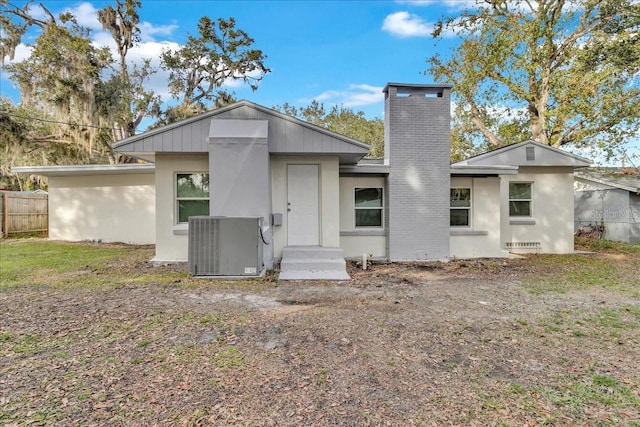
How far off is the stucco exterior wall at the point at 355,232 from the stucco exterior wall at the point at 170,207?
11.9 ft

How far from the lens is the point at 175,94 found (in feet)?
64.6

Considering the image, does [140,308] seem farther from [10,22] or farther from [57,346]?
[10,22]

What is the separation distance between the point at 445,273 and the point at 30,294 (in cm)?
768

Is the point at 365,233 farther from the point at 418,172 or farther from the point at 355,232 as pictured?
the point at 418,172

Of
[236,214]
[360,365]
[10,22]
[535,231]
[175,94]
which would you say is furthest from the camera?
[175,94]

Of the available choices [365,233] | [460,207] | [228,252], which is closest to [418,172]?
[460,207]

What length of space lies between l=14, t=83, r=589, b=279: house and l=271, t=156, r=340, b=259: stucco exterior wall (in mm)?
24

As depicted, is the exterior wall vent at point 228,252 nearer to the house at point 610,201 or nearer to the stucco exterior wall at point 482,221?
the stucco exterior wall at point 482,221

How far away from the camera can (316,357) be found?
11.3 feet

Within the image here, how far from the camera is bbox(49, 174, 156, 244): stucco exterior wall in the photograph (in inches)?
520

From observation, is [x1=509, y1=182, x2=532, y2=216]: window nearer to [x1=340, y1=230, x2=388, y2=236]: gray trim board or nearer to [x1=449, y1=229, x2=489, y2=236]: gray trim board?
[x1=449, y1=229, x2=489, y2=236]: gray trim board

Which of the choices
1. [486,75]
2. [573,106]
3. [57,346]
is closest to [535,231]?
[573,106]

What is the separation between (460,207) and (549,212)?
367 centimetres

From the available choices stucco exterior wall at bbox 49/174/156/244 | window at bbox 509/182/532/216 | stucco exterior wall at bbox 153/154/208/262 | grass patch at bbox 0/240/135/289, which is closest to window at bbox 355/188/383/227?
stucco exterior wall at bbox 153/154/208/262
